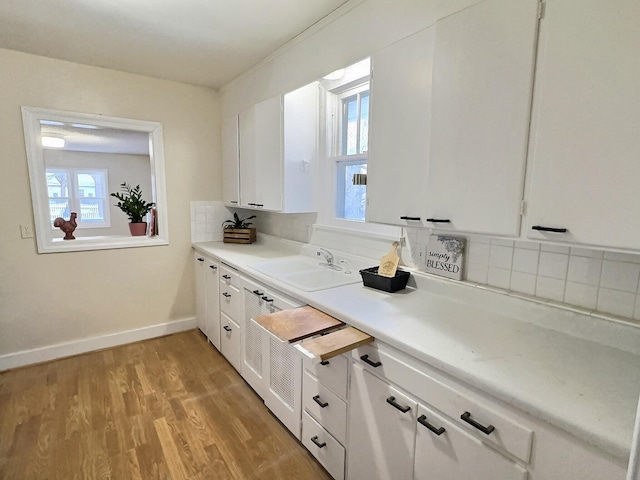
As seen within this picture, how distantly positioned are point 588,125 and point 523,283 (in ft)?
2.29

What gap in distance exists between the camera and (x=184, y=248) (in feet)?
11.0

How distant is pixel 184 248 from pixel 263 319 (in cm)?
219

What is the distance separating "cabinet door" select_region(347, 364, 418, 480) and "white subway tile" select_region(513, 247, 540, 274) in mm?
763

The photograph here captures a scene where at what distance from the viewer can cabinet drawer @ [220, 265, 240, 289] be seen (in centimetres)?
242

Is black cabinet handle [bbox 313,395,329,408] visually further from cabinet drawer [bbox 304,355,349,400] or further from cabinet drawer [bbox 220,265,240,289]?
cabinet drawer [bbox 220,265,240,289]

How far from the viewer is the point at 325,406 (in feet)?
5.15

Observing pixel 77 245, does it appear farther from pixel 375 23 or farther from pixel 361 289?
pixel 375 23

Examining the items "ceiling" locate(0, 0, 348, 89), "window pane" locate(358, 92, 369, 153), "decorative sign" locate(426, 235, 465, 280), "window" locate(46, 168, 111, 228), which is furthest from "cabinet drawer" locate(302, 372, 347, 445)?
"window" locate(46, 168, 111, 228)

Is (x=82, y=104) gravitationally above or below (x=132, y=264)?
above

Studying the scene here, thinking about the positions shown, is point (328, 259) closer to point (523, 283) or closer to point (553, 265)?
point (523, 283)

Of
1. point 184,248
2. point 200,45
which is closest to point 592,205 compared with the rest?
point 200,45

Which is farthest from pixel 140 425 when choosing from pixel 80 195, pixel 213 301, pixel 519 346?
pixel 80 195

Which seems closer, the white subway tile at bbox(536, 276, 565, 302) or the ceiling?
the white subway tile at bbox(536, 276, 565, 302)

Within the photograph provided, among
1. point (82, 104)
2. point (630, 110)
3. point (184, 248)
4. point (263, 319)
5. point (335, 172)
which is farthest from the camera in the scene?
point (184, 248)
